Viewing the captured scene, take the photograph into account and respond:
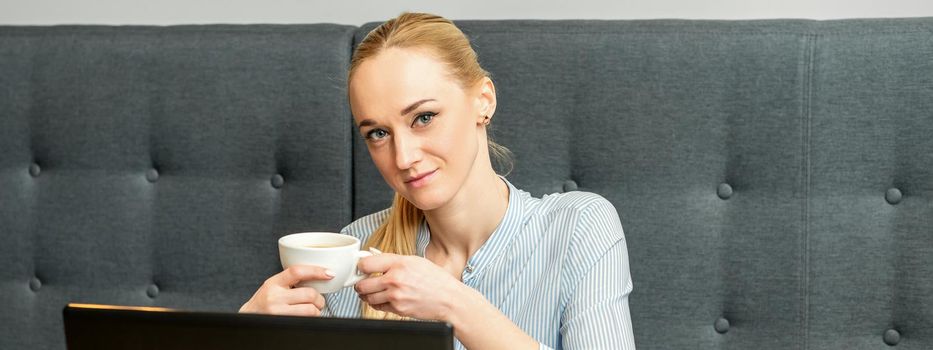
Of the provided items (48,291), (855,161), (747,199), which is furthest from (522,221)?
(48,291)

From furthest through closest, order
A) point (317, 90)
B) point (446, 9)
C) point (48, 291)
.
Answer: point (446, 9)
point (48, 291)
point (317, 90)

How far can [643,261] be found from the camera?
172cm

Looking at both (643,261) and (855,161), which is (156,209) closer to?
(643,261)

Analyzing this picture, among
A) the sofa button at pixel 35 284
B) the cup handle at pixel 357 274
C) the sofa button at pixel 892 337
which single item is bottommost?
the sofa button at pixel 892 337

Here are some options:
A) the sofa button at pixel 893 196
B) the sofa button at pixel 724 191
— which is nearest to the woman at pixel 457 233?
the sofa button at pixel 724 191

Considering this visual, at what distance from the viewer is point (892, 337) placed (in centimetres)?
167

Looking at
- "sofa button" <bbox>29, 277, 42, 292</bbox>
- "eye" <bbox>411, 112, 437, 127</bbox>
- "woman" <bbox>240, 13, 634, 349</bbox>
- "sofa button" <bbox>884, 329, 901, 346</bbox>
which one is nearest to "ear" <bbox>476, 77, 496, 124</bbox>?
"woman" <bbox>240, 13, 634, 349</bbox>

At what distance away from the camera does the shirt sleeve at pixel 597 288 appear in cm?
137

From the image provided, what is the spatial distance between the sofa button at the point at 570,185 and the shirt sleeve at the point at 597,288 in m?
0.26

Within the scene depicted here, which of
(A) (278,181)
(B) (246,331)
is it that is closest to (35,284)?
(A) (278,181)

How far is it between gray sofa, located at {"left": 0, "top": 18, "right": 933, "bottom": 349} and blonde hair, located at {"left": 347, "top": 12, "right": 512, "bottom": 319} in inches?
9.9

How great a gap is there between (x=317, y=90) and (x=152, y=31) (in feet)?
1.18

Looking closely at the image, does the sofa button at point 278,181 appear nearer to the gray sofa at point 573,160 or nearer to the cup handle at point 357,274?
the gray sofa at point 573,160

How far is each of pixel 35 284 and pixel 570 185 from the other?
1039mm
